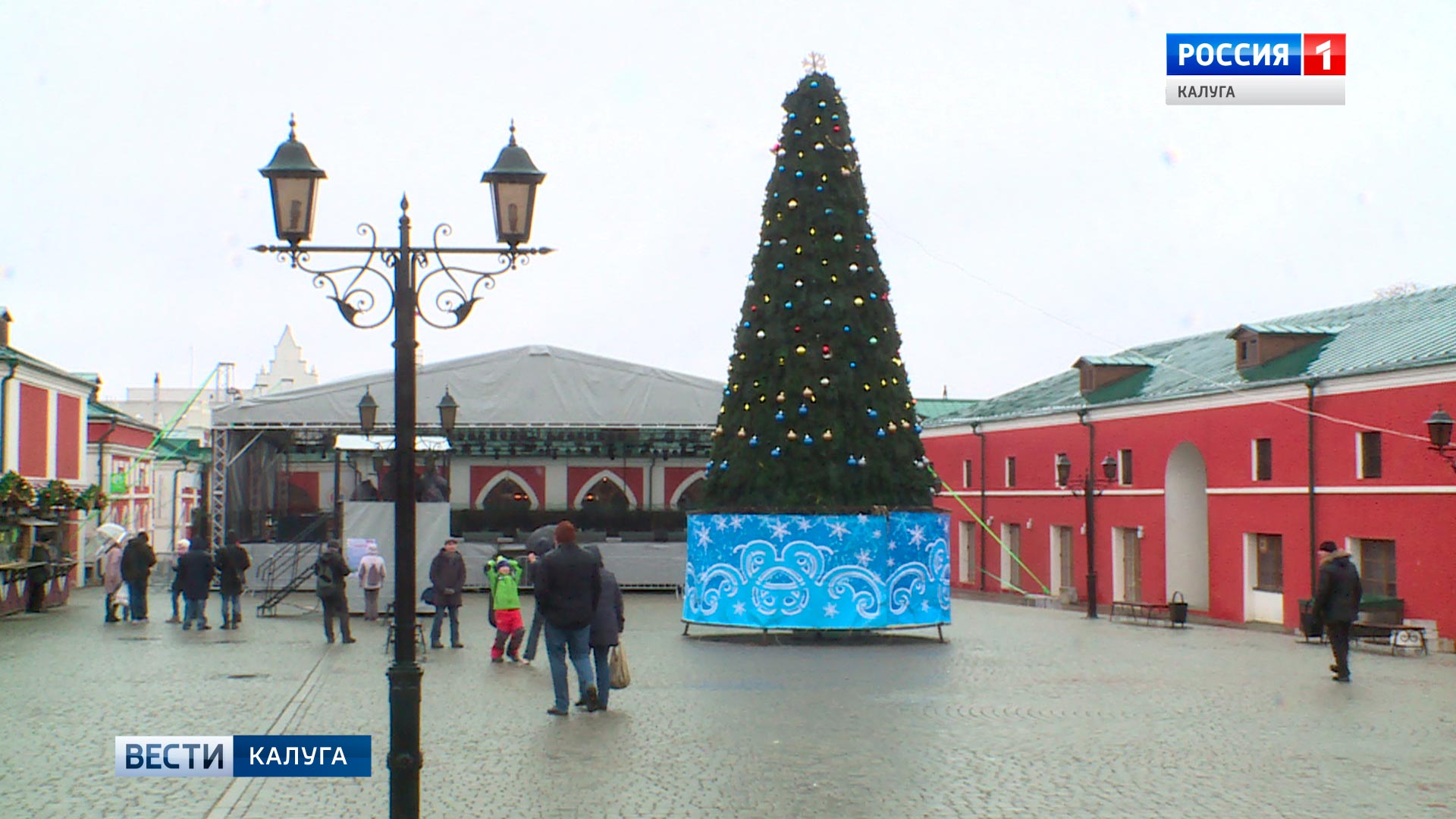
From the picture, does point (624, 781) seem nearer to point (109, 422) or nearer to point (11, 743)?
point (11, 743)

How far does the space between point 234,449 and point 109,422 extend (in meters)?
16.2

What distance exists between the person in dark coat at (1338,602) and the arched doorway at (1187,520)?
2127cm

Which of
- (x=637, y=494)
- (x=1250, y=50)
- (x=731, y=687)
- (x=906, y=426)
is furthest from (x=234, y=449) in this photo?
(x=1250, y=50)

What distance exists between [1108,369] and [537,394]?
56.0 feet

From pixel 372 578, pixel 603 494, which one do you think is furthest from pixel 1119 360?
pixel 372 578

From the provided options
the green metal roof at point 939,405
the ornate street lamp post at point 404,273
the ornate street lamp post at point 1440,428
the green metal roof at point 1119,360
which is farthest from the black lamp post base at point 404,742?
the green metal roof at point 939,405

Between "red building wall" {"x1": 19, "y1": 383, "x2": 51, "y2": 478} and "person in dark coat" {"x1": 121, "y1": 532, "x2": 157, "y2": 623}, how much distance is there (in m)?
10.2

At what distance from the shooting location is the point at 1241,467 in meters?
33.5

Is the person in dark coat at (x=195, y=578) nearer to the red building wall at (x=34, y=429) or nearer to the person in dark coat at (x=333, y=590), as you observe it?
the person in dark coat at (x=333, y=590)

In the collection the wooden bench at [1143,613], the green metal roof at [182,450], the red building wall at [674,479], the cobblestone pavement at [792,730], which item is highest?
the green metal roof at [182,450]

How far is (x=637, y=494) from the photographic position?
43.5 metres

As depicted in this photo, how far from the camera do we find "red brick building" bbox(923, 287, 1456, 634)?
27484 mm

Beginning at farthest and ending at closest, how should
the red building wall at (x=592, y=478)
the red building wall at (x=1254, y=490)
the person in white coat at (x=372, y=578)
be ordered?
the red building wall at (x=592, y=478)
the red building wall at (x=1254, y=490)
the person in white coat at (x=372, y=578)

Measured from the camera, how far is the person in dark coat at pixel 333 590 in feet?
69.1
